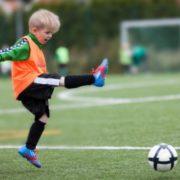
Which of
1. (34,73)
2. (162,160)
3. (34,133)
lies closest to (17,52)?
(34,73)

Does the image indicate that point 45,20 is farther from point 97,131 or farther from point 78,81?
point 97,131

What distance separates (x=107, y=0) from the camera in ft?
143

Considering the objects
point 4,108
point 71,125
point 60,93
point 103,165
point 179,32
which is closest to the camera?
point 103,165

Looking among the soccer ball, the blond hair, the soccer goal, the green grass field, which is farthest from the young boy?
the soccer goal

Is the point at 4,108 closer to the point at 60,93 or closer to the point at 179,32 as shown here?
the point at 60,93

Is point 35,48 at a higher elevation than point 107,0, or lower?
higher

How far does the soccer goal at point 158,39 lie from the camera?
37938 mm

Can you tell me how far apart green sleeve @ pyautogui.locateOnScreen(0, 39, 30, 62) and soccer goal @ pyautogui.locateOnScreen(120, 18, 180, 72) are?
98.7 feet

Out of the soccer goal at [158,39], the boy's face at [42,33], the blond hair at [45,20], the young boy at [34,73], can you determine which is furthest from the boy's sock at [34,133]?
the soccer goal at [158,39]

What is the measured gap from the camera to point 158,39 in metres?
38.5

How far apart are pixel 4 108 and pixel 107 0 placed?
79.1 feet

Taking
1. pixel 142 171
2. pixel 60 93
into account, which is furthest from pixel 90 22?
pixel 142 171

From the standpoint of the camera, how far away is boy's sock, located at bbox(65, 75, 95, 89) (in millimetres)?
7707

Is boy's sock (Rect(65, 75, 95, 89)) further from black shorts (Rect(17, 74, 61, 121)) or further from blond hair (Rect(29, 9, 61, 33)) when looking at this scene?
blond hair (Rect(29, 9, 61, 33))
